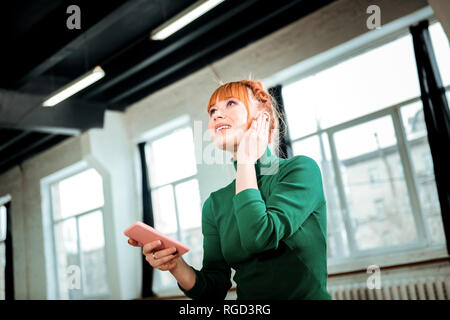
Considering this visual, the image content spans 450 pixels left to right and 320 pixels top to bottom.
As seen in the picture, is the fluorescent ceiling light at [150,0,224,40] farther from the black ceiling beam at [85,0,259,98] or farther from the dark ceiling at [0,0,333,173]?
the black ceiling beam at [85,0,259,98]

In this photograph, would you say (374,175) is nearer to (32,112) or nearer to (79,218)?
(79,218)

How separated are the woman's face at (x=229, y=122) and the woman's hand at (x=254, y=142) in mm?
37

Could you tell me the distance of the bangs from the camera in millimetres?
1125

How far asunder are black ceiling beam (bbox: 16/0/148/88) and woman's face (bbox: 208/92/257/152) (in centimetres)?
326

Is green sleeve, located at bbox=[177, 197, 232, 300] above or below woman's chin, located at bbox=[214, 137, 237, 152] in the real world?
below

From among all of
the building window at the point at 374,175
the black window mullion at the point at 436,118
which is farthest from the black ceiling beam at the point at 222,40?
the building window at the point at 374,175

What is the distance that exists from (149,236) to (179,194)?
0.83 m

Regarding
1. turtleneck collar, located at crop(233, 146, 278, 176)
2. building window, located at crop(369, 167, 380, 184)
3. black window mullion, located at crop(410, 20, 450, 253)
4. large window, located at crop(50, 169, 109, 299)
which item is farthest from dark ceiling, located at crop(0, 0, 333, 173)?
turtleneck collar, located at crop(233, 146, 278, 176)

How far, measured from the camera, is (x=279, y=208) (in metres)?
0.88

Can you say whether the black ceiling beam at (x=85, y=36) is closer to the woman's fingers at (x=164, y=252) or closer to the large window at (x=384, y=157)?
the large window at (x=384, y=157)

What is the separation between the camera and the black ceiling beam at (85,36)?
4039mm
